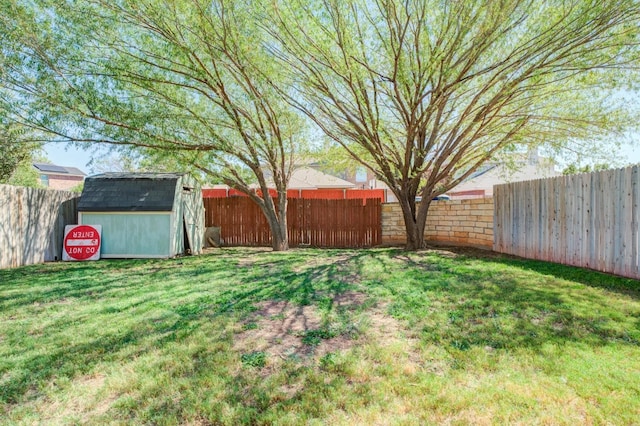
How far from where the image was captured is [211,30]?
6.17 m

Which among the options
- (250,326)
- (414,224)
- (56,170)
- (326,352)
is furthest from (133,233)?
(56,170)

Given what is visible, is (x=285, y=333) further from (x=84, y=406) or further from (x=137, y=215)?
(x=137, y=215)

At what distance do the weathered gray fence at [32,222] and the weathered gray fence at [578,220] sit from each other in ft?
34.3

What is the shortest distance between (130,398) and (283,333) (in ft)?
4.25

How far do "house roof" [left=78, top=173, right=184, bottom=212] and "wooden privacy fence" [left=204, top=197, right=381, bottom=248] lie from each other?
2.77 m

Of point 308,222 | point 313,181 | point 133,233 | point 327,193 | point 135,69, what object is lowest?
point 133,233

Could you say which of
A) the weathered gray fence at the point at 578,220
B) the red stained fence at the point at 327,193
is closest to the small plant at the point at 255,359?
the weathered gray fence at the point at 578,220

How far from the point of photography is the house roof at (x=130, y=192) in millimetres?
8383

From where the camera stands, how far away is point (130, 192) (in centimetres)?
861

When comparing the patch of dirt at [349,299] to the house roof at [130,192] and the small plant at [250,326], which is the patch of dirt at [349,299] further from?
the house roof at [130,192]

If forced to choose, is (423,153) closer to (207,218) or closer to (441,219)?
(441,219)

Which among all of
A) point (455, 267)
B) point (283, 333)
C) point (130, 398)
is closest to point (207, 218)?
point (455, 267)

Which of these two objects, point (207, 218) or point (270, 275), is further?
point (207, 218)

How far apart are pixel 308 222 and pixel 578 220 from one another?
7.15 metres
